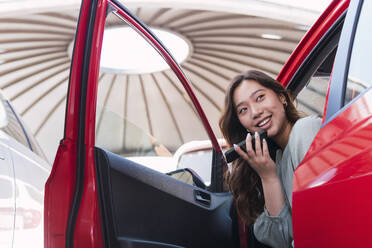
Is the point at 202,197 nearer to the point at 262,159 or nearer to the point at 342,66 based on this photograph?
the point at 262,159

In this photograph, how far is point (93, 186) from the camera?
114 cm

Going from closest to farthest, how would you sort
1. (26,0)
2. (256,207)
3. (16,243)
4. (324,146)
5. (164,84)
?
1. (324,146)
2. (16,243)
3. (256,207)
4. (26,0)
5. (164,84)

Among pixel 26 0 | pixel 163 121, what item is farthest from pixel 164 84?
pixel 26 0

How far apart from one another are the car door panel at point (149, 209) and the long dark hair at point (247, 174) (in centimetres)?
24

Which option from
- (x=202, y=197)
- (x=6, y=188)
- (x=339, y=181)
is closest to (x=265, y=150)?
(x=202, y=197)

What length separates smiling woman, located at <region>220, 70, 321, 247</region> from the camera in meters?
1.55

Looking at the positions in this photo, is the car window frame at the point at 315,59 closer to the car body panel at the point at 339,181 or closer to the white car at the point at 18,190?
the car body panel at the point at 339,181

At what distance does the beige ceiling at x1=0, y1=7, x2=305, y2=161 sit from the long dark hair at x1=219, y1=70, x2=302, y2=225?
49.7 ft

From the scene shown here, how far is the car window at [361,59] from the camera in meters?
0.87

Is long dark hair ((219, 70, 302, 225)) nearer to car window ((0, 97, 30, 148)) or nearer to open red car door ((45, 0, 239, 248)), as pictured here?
open red car door ((45, 0, 239, 248))

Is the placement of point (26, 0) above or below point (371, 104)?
above

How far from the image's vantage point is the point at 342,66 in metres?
1.05

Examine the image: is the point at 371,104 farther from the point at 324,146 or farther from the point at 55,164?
the point at 55,164

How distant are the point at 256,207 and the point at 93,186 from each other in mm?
1071
